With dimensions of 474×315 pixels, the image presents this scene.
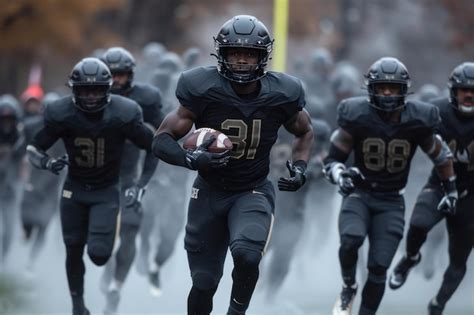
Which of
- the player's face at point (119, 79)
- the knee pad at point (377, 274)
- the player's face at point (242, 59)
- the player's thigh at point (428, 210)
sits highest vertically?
the player's face at point (242, 59)

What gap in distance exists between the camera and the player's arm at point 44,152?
858cm

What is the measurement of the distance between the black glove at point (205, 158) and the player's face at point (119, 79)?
2.80 meters

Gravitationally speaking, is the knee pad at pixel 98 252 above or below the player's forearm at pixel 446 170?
below

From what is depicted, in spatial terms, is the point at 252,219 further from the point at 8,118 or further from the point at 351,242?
the point at 8,118

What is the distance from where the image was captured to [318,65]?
1484cm

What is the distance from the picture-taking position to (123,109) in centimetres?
860

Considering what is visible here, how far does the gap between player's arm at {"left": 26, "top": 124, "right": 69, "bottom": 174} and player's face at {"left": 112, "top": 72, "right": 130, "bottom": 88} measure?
1.15m

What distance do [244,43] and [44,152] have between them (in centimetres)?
226

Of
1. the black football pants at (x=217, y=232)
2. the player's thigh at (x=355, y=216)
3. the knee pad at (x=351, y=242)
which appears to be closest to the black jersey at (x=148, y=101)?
the player's thigh at (x=355, y=216)

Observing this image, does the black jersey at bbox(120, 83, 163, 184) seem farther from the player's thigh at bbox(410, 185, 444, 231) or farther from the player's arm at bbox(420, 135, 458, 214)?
the player's arm at bbox(420, 135, 458, 214)

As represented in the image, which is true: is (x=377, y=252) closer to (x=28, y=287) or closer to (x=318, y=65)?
(x=28, y=287)

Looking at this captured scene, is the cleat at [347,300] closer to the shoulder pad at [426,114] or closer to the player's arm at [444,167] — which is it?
the player's arm at [444,167]

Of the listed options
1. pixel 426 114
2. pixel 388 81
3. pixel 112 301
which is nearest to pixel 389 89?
pixel 388 81

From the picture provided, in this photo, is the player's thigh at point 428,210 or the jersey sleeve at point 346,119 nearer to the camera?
the jersey sleeve at point 346,119
